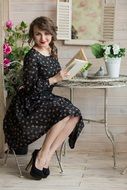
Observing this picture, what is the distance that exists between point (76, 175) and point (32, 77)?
73 centimetres

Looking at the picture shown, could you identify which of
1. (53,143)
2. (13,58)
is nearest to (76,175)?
(53,143)

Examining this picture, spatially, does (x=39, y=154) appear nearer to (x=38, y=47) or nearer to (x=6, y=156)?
(x=6, y=156)

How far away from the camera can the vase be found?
2.83m

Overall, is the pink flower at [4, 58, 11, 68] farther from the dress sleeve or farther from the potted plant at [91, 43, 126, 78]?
the potted plant at [91, 43, 126, 78]

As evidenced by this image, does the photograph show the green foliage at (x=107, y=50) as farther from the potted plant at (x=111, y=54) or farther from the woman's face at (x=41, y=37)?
the woman's face at (x=41, y=37)

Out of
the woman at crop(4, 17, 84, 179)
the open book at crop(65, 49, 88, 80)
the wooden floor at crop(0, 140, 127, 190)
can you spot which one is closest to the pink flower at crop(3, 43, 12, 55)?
the woman at crop(4, 17, 84, 179)

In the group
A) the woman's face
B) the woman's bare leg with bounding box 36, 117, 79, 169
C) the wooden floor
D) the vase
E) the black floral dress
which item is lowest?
the wooden floor

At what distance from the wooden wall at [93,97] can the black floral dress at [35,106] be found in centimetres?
54

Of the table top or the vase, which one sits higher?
→ the vase

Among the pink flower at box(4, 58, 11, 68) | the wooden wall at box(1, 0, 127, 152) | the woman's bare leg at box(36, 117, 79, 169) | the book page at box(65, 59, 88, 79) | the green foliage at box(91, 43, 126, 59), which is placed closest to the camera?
the book page at box(65, 59, 88, 79)

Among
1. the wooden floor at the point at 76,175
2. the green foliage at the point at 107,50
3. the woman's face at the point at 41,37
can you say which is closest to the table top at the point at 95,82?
the green foliage at the point at 107,50

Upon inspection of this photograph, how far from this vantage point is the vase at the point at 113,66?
2.83m

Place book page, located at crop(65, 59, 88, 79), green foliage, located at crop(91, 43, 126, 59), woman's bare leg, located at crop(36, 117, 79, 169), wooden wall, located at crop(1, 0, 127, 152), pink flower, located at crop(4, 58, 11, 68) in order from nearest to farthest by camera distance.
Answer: book page, located at crop(65, 59, 88, 79) < woman's bare leg, located at crop(36, 117, 79, 169) < green foliage, located at crop(91, 43, 126, 59) < pink flower, located at crop(4, 58, 11, 68) < wooden wall, located at crop(1, 0, 127, 152)

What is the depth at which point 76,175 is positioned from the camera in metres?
2.77
